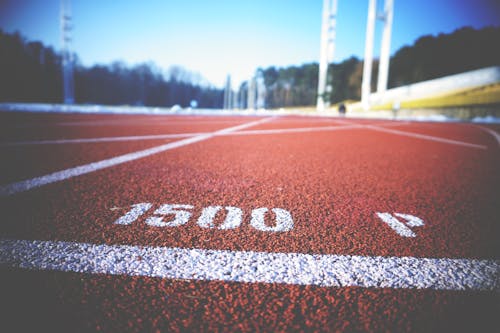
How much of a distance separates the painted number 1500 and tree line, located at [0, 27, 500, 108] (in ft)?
149

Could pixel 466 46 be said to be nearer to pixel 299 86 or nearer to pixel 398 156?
pixel 299 86

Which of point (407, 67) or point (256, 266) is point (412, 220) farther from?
point (407, 67)

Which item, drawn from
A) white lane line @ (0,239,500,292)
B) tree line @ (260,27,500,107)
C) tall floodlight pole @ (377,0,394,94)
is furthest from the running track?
tree line @ (260,27,500,107)

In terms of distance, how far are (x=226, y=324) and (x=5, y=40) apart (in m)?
66.0

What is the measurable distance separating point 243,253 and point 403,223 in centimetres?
92

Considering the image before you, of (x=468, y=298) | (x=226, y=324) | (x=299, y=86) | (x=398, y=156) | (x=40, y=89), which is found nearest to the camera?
(x=226, y=324)

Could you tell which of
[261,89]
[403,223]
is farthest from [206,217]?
[261,89]

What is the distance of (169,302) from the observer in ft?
2.68

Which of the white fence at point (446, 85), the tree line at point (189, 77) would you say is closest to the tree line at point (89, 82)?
the tree line at point (189, 77)

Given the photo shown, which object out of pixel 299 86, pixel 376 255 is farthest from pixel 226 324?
pixel 299 86

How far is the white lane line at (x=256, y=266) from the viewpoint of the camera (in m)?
0.94

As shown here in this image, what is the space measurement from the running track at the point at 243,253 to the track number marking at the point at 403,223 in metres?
0.01

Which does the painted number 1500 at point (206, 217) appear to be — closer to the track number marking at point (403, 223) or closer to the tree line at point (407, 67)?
the track number marking at point (403, 223)

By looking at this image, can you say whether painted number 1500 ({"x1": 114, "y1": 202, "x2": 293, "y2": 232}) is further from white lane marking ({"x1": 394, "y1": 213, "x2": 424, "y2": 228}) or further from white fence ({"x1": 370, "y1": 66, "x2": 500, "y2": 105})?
white fence ({"x1": 370, "y1": 66, "x2": 500, "y2": 105})
